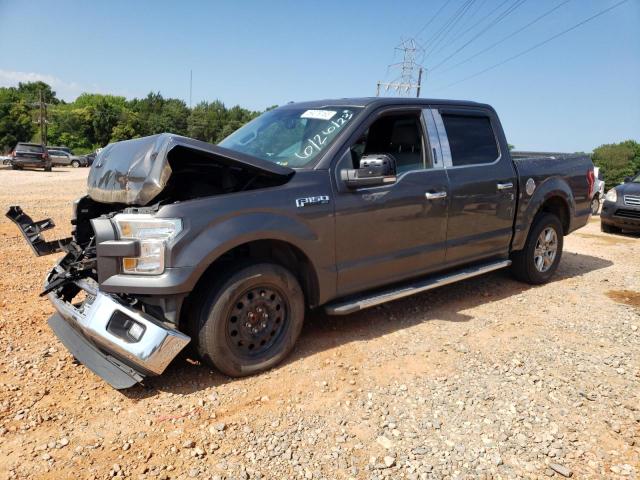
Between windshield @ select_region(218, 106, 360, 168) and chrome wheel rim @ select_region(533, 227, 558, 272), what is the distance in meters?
3.04

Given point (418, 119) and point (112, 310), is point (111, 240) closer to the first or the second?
point (112, 310)

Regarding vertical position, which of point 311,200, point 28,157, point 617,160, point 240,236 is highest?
point 617,160

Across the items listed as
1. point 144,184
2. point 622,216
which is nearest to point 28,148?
point 622,216

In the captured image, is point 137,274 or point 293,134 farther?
point 293,134

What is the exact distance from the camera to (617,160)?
39188 mm

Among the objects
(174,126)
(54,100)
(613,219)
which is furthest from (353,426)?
(54,100)

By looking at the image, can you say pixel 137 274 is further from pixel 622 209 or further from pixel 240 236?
pixel 622 209

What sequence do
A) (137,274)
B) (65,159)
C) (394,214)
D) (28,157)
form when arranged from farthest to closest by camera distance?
1. (65,159)
2. (28,157)
3. (394,214)
4. (137,274)

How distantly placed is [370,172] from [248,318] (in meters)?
1.37

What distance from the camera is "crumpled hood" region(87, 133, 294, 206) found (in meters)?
3.02

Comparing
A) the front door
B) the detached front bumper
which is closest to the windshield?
the front door

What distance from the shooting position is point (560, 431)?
9.23 feet

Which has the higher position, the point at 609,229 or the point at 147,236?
the point at 147,236

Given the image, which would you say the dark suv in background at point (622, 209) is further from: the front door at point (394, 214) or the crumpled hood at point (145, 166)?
the crumpled hood at point (145, 166)
